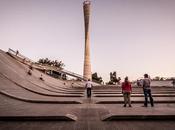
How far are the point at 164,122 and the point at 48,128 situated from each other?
335 centimetres

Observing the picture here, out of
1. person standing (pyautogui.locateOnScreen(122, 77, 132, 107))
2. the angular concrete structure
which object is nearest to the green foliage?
the angular concrete structure

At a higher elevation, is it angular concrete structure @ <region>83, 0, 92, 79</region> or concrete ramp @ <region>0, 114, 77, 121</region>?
angular concrete structure @ <region>83, 0, 92, 79</region>

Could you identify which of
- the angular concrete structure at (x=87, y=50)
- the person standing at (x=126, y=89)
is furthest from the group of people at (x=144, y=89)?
the angular concrete structure at (x=87, y=50)

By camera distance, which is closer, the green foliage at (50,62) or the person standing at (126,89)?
the person standing at (126,89)

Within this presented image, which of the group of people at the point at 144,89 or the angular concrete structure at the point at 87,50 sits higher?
the angular concrete structure at the point at 87,50

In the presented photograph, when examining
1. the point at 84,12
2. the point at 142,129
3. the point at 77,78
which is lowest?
the point at 142,129

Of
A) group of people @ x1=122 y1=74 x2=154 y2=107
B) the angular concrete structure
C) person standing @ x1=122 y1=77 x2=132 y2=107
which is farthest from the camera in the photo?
the angular concrete structure

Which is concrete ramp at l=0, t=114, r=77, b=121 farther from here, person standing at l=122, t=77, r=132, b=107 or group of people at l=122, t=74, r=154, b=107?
person standing at l=122, t=77, r=132, b=107

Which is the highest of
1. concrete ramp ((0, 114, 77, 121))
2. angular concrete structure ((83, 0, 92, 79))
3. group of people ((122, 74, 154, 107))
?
angular concrete structure ((83, 0, 92, 79))

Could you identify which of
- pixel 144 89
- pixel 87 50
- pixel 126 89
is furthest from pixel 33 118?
pixel 87 50

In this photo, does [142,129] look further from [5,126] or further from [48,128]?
[5,126]

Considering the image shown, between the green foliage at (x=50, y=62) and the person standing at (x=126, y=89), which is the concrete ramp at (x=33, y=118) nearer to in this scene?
the person standing at (x=126, y=89)

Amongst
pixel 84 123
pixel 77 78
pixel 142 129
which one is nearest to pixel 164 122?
pixel 142 129

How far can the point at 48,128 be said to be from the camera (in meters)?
5.48
